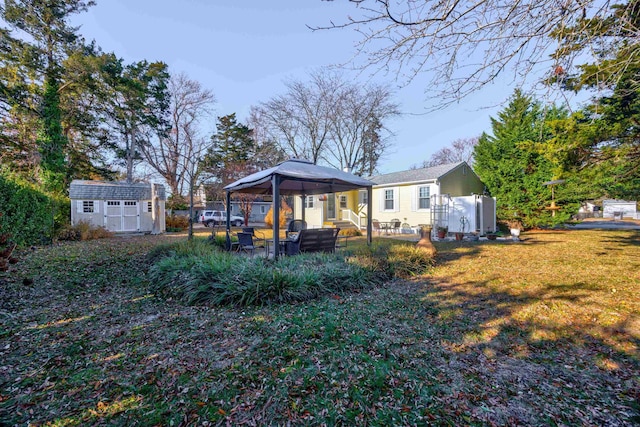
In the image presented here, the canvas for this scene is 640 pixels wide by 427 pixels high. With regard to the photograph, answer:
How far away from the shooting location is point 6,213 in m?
6.92

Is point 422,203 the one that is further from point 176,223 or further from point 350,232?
point 176,223

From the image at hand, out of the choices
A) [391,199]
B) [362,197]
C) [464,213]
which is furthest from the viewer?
[362,197]

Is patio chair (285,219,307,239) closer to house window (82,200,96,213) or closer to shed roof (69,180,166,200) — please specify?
shed roof (69,180,166,200)

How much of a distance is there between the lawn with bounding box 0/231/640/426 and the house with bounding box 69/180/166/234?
13.5 m

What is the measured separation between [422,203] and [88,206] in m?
19.4

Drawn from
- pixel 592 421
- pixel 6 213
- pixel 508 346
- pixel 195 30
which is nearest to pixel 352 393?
pixel 592 421

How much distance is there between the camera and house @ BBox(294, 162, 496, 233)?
1302 cm

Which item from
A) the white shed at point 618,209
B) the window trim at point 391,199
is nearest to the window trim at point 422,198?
the window trim at point 391,199

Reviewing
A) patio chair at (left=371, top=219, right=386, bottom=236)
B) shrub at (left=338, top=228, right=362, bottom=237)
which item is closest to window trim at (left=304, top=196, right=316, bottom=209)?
shrub at (left=338, top=228, right=362, bottom=237)

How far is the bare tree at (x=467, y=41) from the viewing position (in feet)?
10.2

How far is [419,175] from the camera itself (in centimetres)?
1559

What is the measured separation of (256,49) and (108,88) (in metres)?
16.5

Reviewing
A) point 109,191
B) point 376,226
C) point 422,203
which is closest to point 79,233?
point 109,191

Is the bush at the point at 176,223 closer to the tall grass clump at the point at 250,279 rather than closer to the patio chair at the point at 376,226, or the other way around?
the patio chair at the point at 376,226
